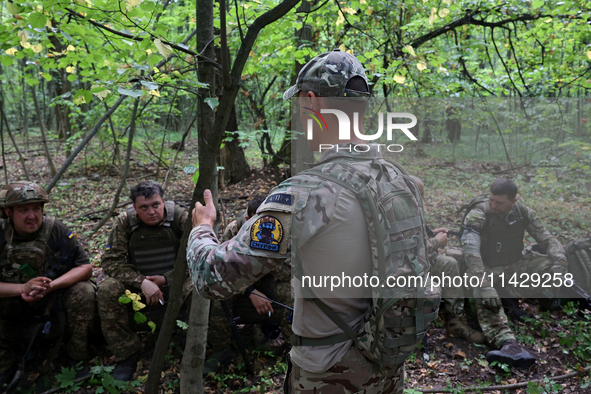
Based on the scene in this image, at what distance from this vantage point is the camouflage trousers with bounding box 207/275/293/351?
134 inches

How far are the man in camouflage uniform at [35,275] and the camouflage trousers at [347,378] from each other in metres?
2.65

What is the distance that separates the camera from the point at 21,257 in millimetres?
3201

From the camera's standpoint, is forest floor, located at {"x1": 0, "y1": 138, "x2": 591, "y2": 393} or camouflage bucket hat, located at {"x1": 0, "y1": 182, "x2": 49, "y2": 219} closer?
forest floor, located at {"x1": 0, "y1": 138, "x2": 591, "y2": 393}

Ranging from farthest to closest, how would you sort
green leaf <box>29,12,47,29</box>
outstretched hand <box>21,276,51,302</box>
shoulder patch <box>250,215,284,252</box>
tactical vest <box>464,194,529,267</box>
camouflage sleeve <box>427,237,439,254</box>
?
1. tactical vest <box>464,194,529,267</box>
2. camouflage sleeve <box>427,237,439,254</box>
3. outstretched hand <box>21,276,51,302</box>
4. green leaf <box>29,12,47,29</box>
5. shoulder patch <box>250,215,284,252</box>

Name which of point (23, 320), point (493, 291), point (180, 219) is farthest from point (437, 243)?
point (23, 320)

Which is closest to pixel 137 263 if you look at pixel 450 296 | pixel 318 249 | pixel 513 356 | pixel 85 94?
pixel 85 94

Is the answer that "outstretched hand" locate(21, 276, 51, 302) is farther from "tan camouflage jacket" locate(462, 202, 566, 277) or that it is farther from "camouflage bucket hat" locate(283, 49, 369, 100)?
"tan camouflage jacket" locate(462, 202, 566, 277)

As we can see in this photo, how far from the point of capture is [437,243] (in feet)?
12.6

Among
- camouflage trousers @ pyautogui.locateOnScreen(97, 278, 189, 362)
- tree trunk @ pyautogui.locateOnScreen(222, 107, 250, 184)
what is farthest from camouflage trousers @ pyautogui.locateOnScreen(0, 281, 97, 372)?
tree trunk @ pyautogui.locateOnScreen(222, 107, 250, 184)

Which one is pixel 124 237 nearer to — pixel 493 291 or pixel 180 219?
pixel 180 219

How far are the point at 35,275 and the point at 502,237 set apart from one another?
184 inches

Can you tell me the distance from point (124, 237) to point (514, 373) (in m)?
3.69

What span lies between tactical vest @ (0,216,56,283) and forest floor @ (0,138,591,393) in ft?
2.47

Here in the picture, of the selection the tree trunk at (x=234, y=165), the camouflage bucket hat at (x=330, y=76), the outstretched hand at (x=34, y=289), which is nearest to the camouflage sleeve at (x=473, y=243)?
the camouflage bucket hat at (x=330, y=76)
